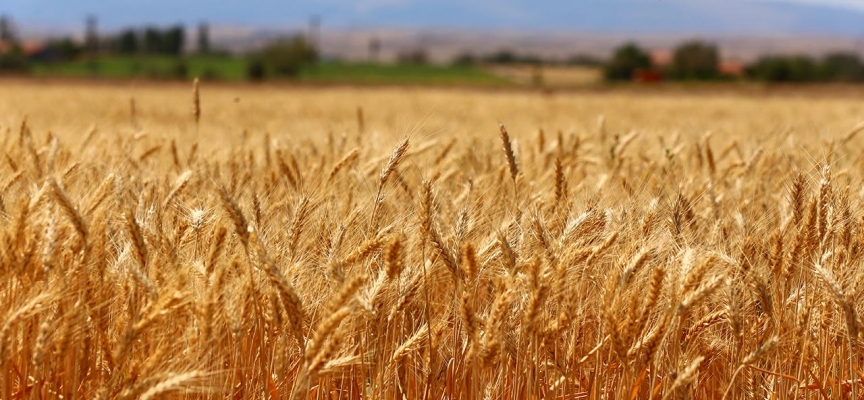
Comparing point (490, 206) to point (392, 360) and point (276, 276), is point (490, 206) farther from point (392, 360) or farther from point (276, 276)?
point (276, 276)

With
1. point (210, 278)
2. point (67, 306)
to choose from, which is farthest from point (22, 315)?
point (210, 278)

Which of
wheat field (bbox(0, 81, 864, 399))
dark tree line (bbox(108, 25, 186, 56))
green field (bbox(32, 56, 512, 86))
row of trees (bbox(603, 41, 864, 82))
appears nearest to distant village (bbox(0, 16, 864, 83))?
row of trees (bbox(603, 41, 864, 82))

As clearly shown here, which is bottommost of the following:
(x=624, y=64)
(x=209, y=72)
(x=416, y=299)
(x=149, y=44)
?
(x=149, y=44)

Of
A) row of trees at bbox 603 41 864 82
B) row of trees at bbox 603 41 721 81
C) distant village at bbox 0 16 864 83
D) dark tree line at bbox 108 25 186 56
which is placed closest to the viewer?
distant village at bbox 0 16 864 83

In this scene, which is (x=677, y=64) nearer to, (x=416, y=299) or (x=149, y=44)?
(x=149, y=44)

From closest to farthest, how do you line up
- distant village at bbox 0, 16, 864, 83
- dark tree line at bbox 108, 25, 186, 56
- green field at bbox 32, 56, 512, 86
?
green field at bbox 32, 56, 512, 86, distant village at bbox 0, 16, 864, 83, dark tree line at bbox 108, 25, 186, 56

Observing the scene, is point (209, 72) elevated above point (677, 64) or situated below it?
below

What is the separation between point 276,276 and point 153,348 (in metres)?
0.43

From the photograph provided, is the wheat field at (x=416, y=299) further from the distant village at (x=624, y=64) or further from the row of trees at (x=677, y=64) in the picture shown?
the row of trees at (x=677, y=64)

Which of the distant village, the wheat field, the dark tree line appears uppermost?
the wheat field

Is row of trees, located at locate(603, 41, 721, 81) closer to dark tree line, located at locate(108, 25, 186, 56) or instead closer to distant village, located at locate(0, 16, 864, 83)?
distant village, located at locate(0, 16, 864, 83)

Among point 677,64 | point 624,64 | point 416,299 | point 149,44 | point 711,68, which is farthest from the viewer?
point 149,44

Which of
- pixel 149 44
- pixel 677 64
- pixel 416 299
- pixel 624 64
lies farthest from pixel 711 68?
pixel 416 299

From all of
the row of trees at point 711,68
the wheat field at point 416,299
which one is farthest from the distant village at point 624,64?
the wheat field at point 416,299
